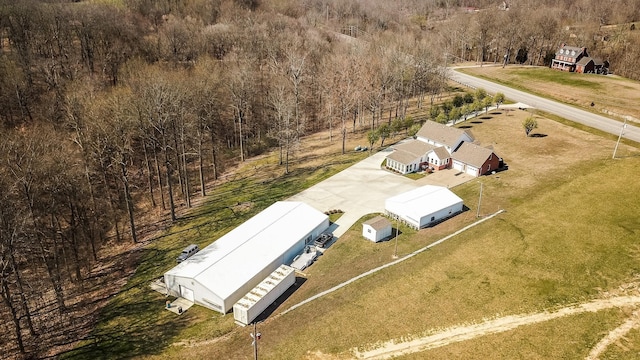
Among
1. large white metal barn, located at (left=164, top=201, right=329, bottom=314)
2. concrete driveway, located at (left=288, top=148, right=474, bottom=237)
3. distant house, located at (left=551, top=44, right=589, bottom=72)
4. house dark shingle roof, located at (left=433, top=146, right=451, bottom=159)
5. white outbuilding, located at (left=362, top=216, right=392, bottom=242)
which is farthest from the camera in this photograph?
distant house, located at (left=551, top=44, right=589, bottom=72)

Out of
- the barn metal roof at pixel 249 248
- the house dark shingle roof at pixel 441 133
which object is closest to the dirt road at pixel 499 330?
the barn metal roof at pixel 249 248

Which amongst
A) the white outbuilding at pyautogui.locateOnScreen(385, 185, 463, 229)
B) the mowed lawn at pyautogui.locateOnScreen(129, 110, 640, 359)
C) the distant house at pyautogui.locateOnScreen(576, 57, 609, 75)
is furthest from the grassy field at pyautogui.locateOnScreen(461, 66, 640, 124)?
the white outbuilding at pyautogui.locateOnScreen(385, 185, 463, 229)

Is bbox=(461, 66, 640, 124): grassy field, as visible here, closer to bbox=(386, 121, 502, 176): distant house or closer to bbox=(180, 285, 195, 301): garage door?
bbox=(386, 121, 502, 176): distant house

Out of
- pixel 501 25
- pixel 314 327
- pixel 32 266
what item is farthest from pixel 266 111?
→ pixel 501 25

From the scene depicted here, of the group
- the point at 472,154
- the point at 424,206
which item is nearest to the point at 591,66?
the point at 472,154

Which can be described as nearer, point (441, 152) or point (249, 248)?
point (249, 248)

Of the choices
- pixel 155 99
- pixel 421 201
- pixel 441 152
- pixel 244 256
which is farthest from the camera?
pixel 441 152

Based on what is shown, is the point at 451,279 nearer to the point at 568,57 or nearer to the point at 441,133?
the point at 441,133
